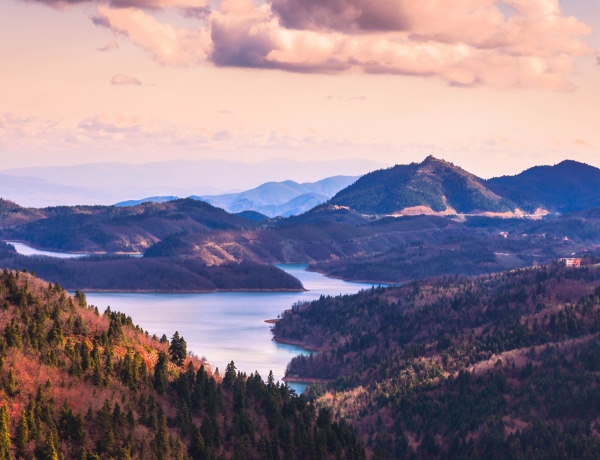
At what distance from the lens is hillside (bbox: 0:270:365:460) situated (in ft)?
359

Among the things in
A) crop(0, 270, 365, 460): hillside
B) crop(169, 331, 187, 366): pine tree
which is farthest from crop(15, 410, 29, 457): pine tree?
crop(169, 331, 187, 366): pine tree

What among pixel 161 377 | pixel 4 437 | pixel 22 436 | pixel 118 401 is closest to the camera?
pixel 4 437

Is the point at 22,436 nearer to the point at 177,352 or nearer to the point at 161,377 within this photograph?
the point at 161,377

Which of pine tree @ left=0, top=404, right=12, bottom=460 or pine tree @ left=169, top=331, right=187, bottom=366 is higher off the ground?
pine tree @ left=169, top=331, right=187, bottom=366

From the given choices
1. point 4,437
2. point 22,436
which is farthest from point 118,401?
point 4,437

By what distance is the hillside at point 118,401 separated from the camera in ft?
359

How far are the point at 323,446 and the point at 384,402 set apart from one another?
54.0 metres

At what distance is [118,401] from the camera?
12044 cm

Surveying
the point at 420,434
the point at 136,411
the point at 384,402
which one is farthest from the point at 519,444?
the point at 136,411

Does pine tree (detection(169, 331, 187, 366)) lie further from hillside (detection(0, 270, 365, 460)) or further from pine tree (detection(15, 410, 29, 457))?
pine tree (detection(15, 410, 29, 457))

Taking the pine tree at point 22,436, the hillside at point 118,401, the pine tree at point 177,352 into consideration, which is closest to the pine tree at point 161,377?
the hillside at point 118,401

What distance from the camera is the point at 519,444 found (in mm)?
159750

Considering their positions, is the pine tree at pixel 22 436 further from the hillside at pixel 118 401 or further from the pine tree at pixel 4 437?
the pine tree at pixel 4 437

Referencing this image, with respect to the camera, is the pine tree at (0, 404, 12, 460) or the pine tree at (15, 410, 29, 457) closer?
the pine tree at (0, 404, 12, 460)
